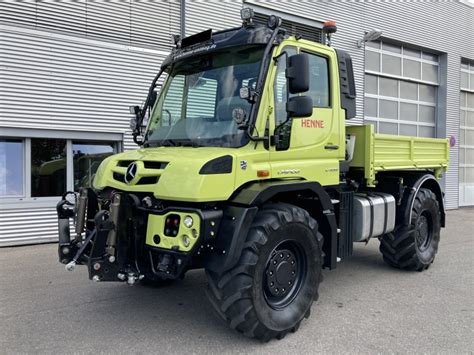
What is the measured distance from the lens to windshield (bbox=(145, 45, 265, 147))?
4145 mm

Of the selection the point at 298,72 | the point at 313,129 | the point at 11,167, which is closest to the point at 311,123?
the point at 313,129

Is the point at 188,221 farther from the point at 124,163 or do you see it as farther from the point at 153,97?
the point at 153,97

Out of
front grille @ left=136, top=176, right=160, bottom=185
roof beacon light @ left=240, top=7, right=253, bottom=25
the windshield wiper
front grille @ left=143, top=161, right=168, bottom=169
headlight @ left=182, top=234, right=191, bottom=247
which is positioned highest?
roof beacon light @ left=240, top=7, right=253, bottom=25

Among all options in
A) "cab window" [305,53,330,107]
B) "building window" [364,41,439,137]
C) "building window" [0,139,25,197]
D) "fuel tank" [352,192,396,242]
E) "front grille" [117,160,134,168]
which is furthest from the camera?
"building window" [364,41,439,137]

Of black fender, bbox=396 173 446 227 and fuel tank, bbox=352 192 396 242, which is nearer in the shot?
fuel tank, bbox=352 192 396 242

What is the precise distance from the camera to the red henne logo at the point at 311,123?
4.50 metres

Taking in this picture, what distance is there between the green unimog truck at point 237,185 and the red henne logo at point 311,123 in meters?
0.01

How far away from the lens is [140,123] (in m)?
5.16

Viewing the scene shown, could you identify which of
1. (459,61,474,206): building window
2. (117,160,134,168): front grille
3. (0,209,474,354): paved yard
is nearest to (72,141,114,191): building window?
(0,209,474,354): paved yard

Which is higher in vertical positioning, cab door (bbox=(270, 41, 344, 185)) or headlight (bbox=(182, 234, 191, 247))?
cab door (bbox=(270, 41, 344, 185))

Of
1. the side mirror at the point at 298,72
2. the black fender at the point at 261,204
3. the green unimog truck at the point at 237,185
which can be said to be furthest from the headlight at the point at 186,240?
the side mirror at the point at 298,72

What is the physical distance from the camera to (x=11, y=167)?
852 cm

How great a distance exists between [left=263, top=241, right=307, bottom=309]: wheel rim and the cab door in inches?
28.8

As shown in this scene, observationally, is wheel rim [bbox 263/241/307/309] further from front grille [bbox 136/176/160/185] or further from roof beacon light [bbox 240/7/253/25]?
roof beacon light [bbox 240/7/253/25]
